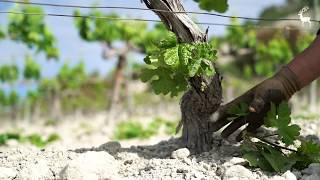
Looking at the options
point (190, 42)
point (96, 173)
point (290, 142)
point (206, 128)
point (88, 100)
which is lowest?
point (96, 173)

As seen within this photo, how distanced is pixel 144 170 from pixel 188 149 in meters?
0.40

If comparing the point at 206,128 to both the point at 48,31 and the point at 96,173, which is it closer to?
the point at 96,173

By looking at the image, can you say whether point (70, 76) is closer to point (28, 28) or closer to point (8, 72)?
point (8, 72)

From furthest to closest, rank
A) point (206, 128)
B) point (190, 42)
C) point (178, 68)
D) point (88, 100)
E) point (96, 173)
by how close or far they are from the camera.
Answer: point (88, 100) → point (206, 128) → point (190, 42) → point (178, 68) → point (96, 173)

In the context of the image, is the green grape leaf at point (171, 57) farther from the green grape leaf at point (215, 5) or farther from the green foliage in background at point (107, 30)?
the green foliage in background at point (107, 30)

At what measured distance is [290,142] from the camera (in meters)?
Answer: 2.41

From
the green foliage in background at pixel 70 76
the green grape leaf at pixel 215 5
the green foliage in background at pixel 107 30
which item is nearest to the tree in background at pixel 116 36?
the green foliage in background at pixel 107 30

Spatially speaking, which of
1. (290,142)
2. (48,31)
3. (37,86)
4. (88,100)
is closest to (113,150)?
(290,142)

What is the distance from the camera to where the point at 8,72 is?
17.4m

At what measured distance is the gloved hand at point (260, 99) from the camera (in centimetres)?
257

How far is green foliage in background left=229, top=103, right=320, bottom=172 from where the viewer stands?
233 cm

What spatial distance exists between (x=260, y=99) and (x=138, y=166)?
0.70 m

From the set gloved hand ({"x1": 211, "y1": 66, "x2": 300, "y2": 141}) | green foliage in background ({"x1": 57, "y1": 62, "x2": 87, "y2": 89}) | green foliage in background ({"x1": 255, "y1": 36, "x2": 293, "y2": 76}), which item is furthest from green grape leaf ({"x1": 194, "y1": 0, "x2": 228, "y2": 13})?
green foliage in background ({"x1": 57, "y1": 62, "x2": 87, "y2": 89})

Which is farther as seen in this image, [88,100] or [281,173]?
[88,100]
